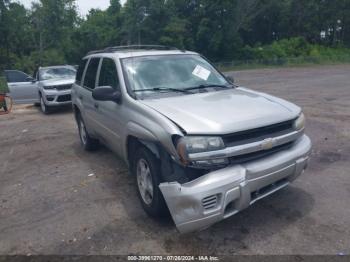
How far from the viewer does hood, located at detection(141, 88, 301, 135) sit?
10.9ft

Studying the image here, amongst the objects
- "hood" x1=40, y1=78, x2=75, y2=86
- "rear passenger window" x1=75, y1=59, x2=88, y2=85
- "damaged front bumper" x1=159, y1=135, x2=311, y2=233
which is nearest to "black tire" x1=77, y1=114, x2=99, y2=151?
"rear passenger window" x1=75, y1=59, x2=88, y2=85

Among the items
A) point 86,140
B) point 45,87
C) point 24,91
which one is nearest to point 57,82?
point 45,87

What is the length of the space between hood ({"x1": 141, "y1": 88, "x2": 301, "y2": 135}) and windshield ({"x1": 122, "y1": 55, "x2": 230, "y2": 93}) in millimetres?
375

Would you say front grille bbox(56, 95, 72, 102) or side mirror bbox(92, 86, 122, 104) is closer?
side mirror bbox(92, 86, 122, 104)

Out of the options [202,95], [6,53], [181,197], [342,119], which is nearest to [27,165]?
[202,95]

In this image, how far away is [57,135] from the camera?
859cm

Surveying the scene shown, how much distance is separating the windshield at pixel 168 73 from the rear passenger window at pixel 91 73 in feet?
3.58

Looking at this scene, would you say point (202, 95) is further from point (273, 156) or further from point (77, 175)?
point (77, 175)

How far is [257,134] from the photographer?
3477 mm

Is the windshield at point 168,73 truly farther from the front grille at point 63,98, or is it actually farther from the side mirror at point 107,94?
the front grille at point 63,98

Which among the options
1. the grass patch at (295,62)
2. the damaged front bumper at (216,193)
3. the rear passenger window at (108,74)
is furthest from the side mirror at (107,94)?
the grass patch at (295,62)

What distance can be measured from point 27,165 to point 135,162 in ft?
10.2

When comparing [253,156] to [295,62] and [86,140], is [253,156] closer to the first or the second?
[86,140]

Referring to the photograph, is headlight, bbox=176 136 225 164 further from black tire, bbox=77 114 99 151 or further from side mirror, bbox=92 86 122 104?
black tire, bbox=77 114 99 151
